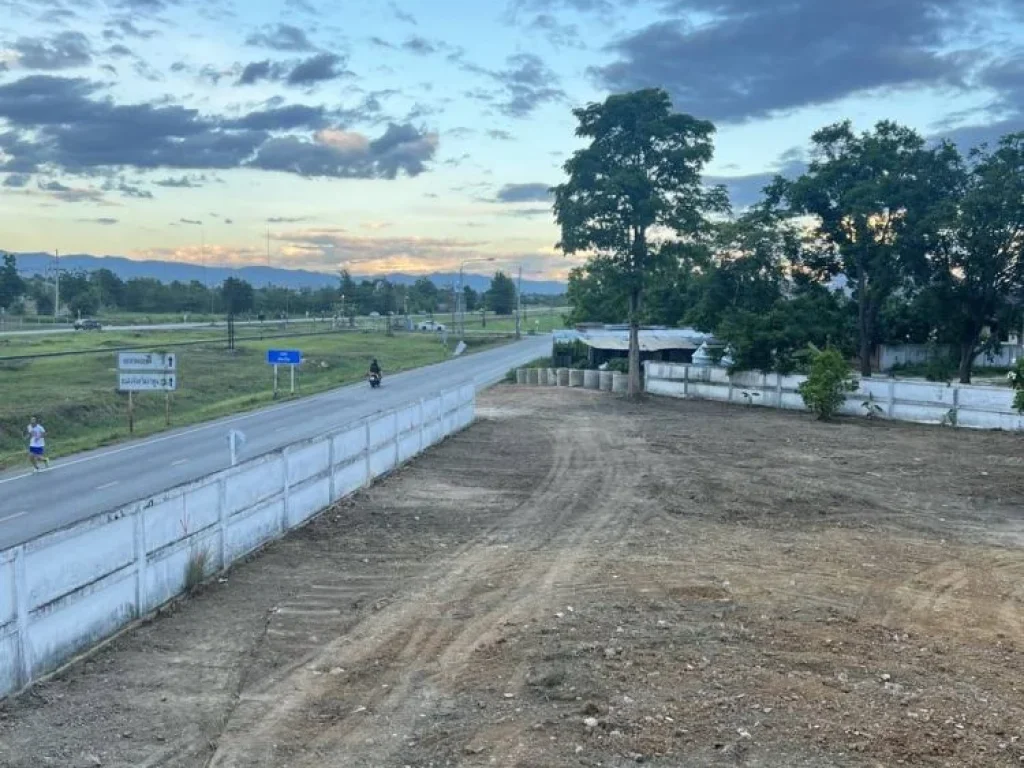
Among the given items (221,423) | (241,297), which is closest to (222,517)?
(221,423)

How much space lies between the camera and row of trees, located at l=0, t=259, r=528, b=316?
4567 inches

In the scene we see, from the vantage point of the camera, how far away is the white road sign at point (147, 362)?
3117 centimetres

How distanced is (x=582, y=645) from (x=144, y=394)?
39.6 meters

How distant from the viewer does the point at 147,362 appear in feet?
103

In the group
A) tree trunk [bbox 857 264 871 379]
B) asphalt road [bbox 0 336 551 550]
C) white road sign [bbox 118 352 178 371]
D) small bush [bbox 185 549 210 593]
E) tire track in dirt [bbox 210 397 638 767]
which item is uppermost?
tree trunk [bbox 857 264 871 379]

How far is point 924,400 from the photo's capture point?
31047 mm

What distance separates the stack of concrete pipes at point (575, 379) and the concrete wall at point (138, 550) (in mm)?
29462

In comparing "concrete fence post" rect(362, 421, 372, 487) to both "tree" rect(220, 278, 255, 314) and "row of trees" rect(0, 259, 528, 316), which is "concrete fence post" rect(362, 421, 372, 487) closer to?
"row of trees" rect(0, 259, 528, 316)

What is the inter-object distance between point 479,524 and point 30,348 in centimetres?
5556

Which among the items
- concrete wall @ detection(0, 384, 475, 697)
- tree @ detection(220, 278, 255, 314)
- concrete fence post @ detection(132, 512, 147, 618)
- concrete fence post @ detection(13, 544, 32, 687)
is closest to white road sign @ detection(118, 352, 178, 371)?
concrete wall @ detection(0, 384, 475, 697)

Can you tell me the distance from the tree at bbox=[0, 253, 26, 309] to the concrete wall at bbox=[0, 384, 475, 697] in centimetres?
10969

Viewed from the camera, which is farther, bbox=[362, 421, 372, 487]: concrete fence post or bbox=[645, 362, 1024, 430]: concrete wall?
bbox=[645, 362, 1024, 430]: concrete wall

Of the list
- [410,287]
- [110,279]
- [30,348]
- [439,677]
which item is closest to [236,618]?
[439,677]

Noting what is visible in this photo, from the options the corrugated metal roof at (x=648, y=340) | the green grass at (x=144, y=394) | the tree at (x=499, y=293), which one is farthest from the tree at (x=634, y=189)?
the tree at (x=499, y=293)
